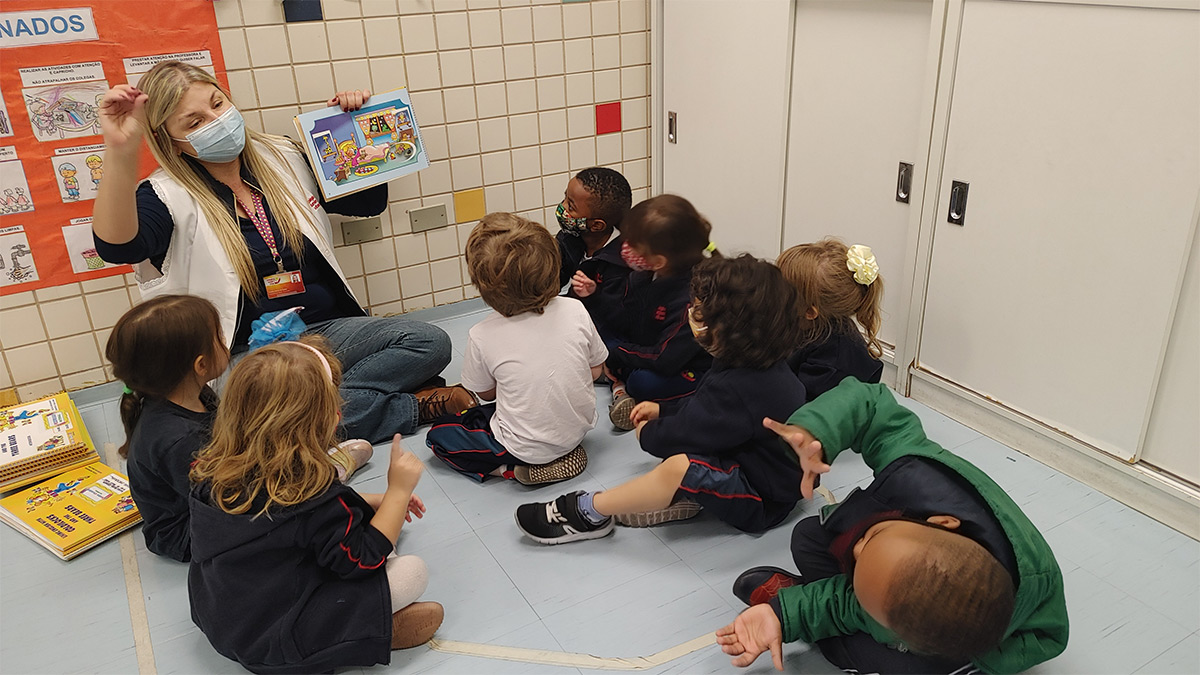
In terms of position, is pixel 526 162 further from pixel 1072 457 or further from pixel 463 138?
pixel 1072 457

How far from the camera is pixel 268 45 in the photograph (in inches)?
111

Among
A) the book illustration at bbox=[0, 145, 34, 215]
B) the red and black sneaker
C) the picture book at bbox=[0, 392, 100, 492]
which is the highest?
the book illustration at bbox=[0, 145, 34, 215]

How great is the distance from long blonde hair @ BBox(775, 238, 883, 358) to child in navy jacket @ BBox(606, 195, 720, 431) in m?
0.28

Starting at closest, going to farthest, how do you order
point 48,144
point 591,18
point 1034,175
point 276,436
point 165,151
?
point 276,436, point 1034,175, point 165,151, point 48,144, point 591,18

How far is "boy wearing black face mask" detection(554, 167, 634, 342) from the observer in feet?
8.96

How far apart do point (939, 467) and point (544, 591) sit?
92 cm

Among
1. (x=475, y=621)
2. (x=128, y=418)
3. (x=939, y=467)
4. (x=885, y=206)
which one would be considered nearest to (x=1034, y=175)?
(x=885, y=206)

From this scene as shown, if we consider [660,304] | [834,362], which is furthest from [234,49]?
[834,362]

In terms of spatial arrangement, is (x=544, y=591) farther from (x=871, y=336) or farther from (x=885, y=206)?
(x=885, y=206)

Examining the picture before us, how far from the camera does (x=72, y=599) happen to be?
2020mm

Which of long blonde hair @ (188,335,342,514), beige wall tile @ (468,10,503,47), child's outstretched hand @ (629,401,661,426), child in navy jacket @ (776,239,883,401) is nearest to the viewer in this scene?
long blonde hair @ (188,335,342,514)

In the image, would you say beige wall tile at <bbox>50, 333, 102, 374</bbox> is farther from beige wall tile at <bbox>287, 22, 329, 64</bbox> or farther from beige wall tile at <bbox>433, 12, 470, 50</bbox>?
beige wall tile at <bbox>433, 12, 470, 50</bbox>

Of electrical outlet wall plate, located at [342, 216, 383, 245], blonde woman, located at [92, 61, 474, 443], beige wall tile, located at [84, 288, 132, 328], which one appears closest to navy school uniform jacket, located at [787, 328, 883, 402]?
blonde woman, located at [92, 61, 474, 443]

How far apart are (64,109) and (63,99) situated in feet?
0.10
